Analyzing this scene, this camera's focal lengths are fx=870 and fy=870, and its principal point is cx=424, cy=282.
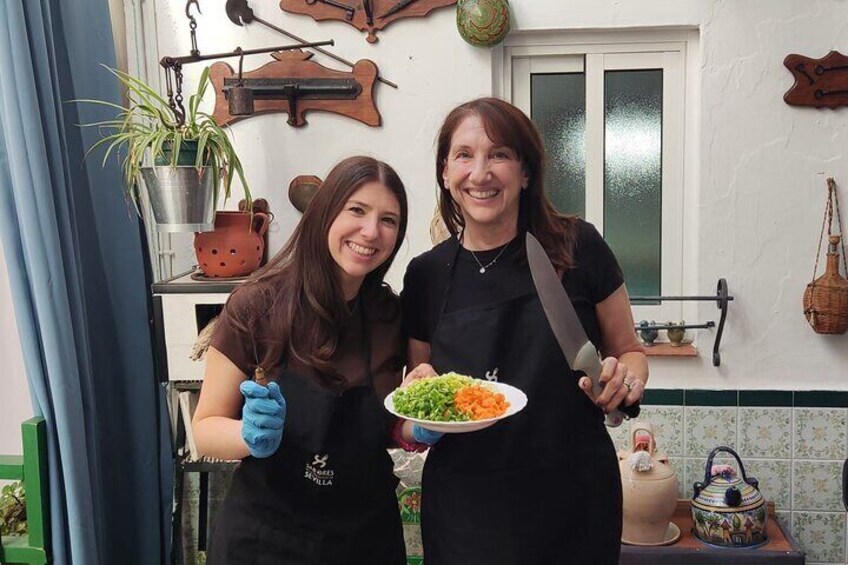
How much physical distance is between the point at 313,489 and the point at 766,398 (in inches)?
64.6

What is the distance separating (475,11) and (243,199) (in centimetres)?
91

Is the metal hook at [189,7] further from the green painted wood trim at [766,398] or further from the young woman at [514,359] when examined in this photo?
the green painted wood trim at [766,398]

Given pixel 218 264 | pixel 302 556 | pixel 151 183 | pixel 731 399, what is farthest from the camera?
pixel 731 399

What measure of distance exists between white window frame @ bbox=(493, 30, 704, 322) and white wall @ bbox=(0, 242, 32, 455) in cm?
154

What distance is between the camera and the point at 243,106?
8.15 ft

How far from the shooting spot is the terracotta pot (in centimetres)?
238

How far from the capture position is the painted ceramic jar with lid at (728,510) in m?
2.40

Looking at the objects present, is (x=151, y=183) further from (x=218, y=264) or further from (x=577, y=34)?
(x=577, y=34)

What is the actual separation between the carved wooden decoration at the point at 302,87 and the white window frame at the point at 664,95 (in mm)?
404

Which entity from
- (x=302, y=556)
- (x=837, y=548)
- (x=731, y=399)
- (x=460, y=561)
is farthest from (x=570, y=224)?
(x=837, y=548)

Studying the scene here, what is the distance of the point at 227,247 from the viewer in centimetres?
248

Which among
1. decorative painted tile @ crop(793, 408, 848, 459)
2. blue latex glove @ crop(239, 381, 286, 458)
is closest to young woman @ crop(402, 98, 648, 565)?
blue latex glove @ crop(239, 381, 286, 458)

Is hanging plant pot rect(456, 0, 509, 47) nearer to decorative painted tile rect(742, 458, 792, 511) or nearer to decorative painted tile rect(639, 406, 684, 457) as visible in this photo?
decorative painted tile rect(639, 406, 684, 457)

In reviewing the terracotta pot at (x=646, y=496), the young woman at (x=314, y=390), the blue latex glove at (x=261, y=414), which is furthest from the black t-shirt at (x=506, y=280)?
the terracotta pot at (x=646, y=496)
